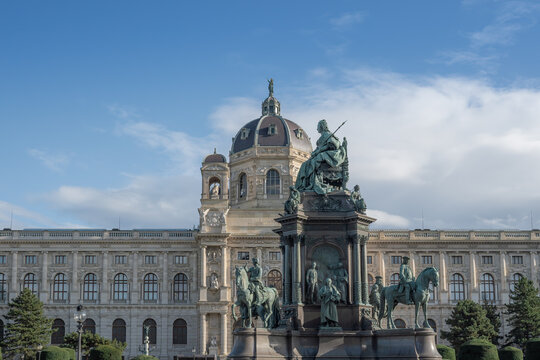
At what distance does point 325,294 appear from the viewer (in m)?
32.4

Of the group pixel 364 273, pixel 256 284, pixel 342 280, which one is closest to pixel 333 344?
pixel 342 280

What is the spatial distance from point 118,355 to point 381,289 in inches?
1493

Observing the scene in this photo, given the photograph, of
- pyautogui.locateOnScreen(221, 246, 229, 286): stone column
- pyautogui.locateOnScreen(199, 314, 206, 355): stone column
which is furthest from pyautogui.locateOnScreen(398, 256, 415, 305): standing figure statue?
pyautogui.locateOnScreen(199, 314, 206, 355): stone column

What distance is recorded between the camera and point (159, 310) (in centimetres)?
9638

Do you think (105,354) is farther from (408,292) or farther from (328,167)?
(408,292)

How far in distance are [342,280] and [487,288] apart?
6911 cm

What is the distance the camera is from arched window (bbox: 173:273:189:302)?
319 ft

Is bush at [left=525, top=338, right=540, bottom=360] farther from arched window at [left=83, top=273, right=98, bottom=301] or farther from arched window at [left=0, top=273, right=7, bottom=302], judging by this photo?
arched window at [left=0, top=273, right=7, bottom=302]

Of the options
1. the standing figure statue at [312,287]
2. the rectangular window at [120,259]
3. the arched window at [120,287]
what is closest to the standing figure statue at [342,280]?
the standing figure statue at [312,287]

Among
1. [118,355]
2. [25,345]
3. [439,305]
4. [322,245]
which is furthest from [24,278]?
[322,245]

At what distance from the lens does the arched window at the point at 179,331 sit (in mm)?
96125

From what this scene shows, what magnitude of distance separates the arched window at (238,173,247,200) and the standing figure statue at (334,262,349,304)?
71.3 meters

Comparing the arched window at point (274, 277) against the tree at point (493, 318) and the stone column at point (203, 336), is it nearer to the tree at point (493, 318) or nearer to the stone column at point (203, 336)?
the stone column at point (203, 336)

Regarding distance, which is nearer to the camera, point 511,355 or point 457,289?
point 511,355
